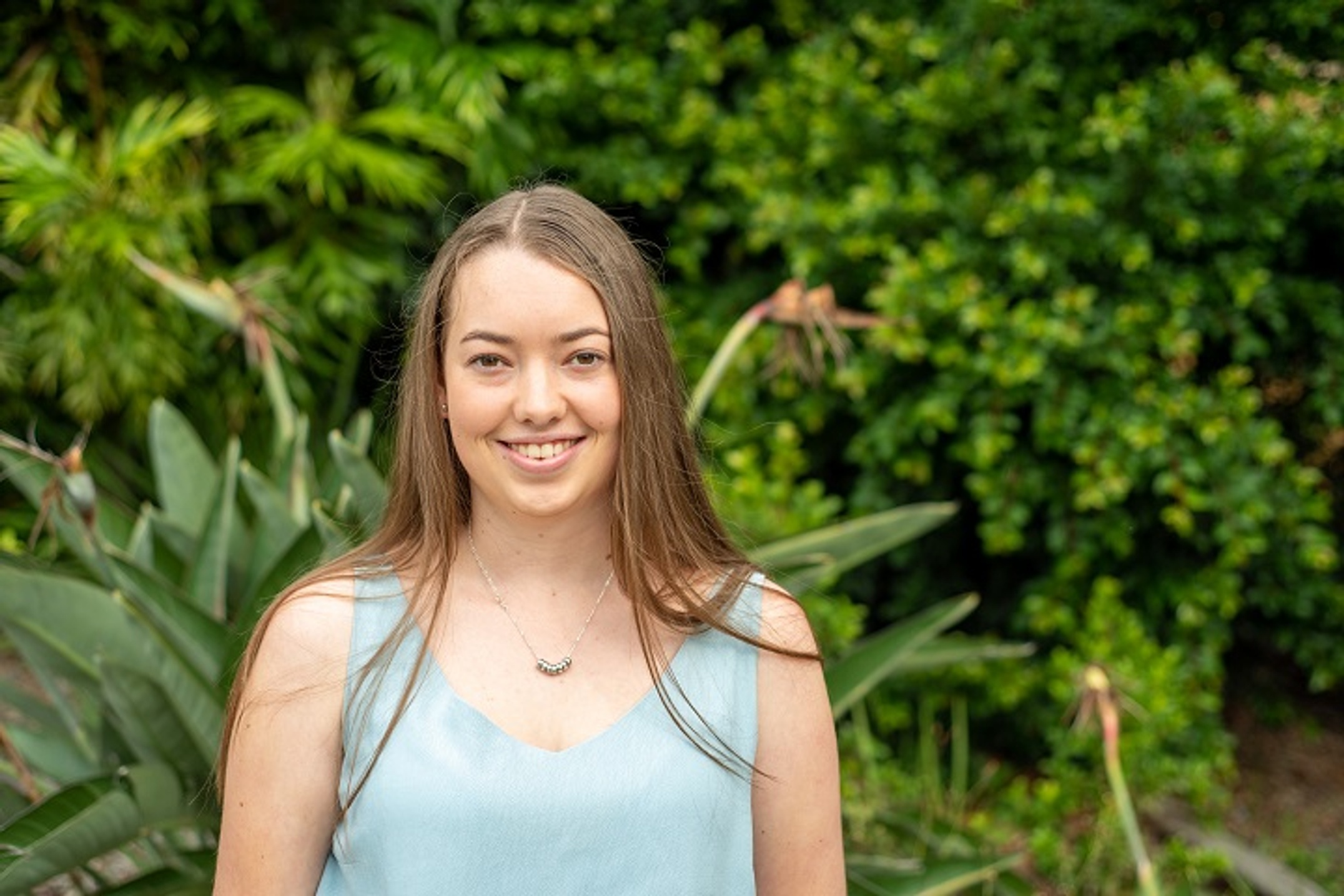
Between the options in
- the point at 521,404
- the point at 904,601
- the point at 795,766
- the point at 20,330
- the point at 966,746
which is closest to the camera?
the point at 521,404

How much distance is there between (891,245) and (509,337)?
2202mm

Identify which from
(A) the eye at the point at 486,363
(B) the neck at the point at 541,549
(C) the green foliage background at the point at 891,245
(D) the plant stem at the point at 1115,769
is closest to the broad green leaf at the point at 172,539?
(C) the green foliage background at the point at 891,245

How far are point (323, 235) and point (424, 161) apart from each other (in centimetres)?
37

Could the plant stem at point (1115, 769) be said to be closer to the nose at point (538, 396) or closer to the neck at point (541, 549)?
the neck at point (541, 549)

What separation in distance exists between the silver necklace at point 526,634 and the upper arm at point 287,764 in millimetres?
162

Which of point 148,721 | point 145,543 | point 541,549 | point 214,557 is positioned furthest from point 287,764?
point 145,543

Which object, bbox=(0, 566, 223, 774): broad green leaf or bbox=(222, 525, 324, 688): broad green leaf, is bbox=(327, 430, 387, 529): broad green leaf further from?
bbox=(0, 566, 223, 774): broad green leaf

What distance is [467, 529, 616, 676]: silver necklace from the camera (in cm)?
162

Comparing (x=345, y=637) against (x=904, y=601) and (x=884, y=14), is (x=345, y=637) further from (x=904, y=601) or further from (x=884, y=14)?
(x=884, y=14)

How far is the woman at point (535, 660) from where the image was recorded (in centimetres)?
155

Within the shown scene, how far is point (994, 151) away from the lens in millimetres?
3768

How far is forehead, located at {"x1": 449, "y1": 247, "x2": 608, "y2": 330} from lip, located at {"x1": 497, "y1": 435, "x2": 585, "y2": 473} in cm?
11

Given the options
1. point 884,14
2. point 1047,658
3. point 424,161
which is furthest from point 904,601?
point 424,161

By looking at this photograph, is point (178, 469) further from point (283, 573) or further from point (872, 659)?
point (872, 659)
